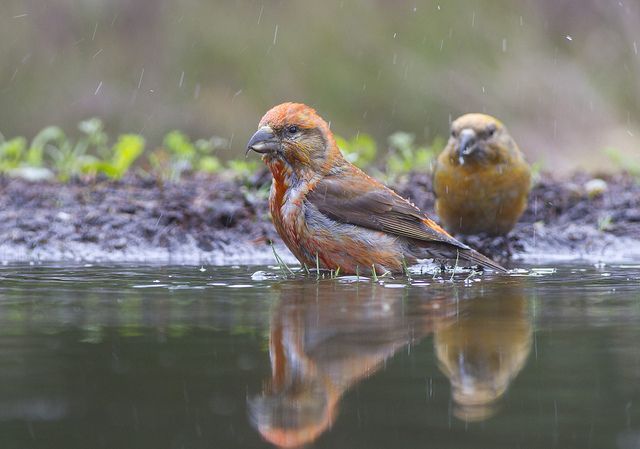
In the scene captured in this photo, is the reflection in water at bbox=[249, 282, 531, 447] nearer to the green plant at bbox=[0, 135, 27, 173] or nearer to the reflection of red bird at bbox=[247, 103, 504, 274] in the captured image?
the reflection of red bird at bbox=[247, 103, 504, 274]

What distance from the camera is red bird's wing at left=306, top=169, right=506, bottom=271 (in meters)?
5.70

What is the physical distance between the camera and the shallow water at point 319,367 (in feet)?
7.70

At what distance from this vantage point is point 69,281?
515cm

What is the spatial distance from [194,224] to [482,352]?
4.28 meters

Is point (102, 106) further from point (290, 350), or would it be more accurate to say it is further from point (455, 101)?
point (290, 350)

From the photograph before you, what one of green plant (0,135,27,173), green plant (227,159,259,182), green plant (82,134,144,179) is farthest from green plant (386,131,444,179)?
green plant (0,135,27,173)

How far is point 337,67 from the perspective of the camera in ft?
50.6

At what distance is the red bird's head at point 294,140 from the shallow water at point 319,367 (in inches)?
46.6

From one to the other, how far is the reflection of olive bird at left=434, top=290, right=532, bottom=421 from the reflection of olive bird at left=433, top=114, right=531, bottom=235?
8.88ft

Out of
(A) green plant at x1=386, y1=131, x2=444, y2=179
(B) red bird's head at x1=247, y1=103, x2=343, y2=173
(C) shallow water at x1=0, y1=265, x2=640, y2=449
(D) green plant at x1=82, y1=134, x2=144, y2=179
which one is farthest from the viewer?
(A) green plant at x1=386, y1=131, x2=444, y2=179

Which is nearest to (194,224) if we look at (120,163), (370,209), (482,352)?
(370,209)

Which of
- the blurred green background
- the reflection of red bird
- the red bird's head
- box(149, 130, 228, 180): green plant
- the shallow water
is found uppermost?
the blurred green background

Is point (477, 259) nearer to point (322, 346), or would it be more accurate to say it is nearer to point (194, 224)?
point (194, 224)

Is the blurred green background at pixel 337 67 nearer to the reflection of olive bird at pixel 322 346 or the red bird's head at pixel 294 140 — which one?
the red bird's head at pixel 294 140
